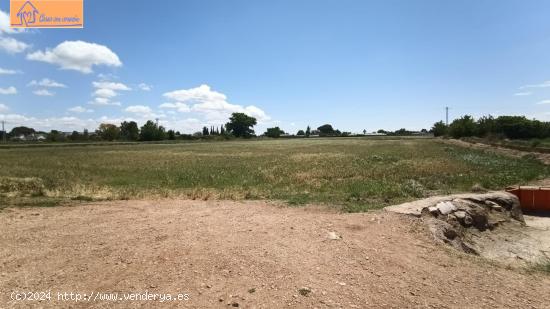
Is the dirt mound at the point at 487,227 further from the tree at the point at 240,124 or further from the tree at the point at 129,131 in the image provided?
the tree at the point at 240,124

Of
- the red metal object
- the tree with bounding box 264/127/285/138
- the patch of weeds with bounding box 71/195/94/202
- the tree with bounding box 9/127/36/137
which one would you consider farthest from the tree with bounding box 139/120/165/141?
the red metal object

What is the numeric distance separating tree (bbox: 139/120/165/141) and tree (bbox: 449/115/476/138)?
300ft

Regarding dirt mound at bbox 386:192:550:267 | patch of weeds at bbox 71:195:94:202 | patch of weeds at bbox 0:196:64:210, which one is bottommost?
dirt mound at bbox 386:192:550:267

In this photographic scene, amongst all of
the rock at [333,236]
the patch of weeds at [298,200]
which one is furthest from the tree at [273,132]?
the rock at [333,236]

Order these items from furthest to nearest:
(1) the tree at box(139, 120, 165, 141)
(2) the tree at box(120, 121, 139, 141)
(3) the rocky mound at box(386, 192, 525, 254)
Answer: (2) the tree at box(120, 121, 139, 141) → (1) the tree at box(139, 120, 165, 141) → (3) the rocky mound at box(386, 192, 525, 254)

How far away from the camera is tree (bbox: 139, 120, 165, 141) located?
11956cm

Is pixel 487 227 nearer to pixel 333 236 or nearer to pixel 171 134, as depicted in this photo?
pixel 333 236

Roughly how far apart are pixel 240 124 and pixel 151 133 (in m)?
49.4

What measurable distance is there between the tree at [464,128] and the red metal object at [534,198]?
75645 millimetres

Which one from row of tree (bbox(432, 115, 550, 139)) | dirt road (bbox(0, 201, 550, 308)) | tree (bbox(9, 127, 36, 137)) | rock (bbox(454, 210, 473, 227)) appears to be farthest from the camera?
tree (bbox(9, 127, 36, 137))

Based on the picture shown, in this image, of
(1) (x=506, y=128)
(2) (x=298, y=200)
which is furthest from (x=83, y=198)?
(1) (x=506, y=128)

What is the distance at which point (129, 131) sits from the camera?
128m

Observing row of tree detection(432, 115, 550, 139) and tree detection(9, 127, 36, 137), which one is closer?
row of tree detection(432, 115, 550, 139)
